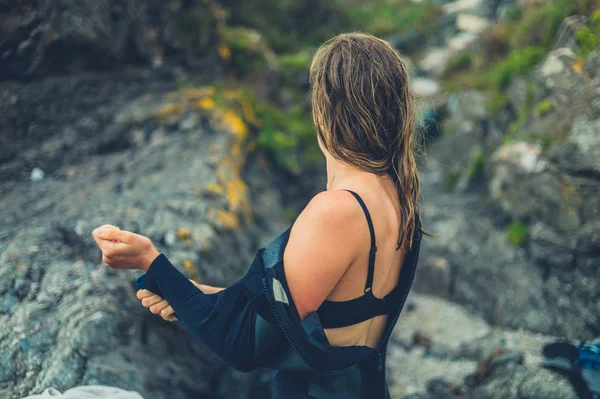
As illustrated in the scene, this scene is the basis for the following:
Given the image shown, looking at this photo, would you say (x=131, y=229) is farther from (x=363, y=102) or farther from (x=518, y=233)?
(x=518, y=233)

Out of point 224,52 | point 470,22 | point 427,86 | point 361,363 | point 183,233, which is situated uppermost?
point 224,52

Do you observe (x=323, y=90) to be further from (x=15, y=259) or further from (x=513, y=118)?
(x=513, y=118)


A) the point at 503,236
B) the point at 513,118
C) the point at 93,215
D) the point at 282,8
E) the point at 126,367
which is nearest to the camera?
the point at 126,367

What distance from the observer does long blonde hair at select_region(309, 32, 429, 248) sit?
1800mm

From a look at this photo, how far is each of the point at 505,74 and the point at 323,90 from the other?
6161 mm

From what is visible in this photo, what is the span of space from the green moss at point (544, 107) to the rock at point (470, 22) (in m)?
8.63

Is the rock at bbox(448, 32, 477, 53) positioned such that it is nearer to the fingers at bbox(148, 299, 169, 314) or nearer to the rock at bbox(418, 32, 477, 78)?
the rock at bbox(418, 32, 477, 78)

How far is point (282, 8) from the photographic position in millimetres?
9844

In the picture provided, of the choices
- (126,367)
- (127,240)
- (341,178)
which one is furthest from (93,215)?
(341,178)

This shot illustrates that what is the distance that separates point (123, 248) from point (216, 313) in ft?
1.58

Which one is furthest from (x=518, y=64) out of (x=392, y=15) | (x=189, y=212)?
(x=392, y=15)

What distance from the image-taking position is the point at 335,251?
1656 millimetres

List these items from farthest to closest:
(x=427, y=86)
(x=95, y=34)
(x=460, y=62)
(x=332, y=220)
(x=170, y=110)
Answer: (x=460, y=62), (x=427, y=86), (x=170, y=110), (x=95, y=34), (x=332, y=220)

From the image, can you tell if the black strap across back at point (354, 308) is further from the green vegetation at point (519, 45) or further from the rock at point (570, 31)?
the rock at point (570, 31)
